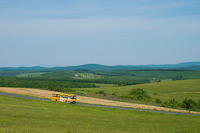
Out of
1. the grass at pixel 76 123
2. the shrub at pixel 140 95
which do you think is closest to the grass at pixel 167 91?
the shrub at pixel 140 95

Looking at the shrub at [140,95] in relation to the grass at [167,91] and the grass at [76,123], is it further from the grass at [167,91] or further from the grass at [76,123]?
the grass at [76,123]

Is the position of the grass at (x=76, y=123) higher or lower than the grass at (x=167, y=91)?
higher

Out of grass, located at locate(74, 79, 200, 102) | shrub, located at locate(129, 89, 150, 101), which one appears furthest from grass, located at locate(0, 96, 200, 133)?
grass, located at locate(74, 79, 200, 102)

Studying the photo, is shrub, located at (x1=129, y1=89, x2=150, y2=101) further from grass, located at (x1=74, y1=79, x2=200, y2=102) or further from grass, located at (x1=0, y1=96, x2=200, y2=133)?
grass, located at (x1=0, y1=96, x2=200, y2=133)

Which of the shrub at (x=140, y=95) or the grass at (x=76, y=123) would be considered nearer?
the grass at (x=76, y=123)

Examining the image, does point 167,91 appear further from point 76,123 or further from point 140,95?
point 76,123

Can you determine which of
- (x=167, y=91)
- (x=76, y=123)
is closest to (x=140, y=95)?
(x=167, y=91)

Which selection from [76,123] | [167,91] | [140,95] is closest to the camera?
[76,123]

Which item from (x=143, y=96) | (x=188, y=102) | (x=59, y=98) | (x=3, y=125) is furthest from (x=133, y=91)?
(x=3, y=125)

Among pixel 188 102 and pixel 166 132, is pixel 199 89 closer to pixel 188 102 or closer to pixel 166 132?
pixel 188 102

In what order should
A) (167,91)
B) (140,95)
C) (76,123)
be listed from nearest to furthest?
(76,123), (140,95), (167,91)

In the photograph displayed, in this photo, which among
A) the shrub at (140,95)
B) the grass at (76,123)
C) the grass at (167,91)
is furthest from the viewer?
the grass at (167,91)

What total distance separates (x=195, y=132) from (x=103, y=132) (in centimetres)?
1011

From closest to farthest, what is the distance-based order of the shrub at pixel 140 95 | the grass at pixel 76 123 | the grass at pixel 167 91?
the grass at pixel 76 123, the shrub at pixel 140 95, the grass at pixel 167 91
